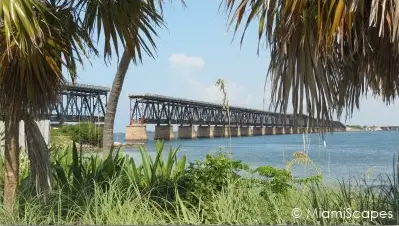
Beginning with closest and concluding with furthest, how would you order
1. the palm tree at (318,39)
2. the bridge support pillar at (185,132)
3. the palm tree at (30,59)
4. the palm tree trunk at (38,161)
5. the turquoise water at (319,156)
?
the palm tree at (318,39)
the palm tree at (30,59)
the palm tree trunk at (38,161)
the turquoise water at (319,156)
the bridge support pillar at (185,132)

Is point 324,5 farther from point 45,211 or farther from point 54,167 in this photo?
point 54,167

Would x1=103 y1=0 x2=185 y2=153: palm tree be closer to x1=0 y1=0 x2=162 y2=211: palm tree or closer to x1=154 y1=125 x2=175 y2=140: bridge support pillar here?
x1=0 y1=0 x2=162 y2=211: palm tree

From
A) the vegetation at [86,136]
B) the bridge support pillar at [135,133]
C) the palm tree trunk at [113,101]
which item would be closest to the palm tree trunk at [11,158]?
the palm tree trunk at [113,101]

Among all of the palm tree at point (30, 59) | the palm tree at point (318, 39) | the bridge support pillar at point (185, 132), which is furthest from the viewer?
the bridge support pillar at point (185, 132)

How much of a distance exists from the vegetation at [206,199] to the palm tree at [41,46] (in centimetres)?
46

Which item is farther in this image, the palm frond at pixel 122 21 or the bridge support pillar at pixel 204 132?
the bridge support pillar at pixel 204 132

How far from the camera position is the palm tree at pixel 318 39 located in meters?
3.64

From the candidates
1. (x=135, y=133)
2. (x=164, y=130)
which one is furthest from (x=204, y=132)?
(x=135, y=133)

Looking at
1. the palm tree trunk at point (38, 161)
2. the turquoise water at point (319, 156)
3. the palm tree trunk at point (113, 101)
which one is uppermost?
the palm tree trunk at point (113, 101)

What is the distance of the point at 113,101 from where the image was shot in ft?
25.8

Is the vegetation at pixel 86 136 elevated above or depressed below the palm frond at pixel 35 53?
below

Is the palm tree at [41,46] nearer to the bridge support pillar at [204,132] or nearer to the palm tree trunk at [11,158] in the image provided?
the palm tree trunk at [11,158]

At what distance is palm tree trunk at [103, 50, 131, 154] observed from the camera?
294 inches

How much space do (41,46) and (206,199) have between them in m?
2.23
